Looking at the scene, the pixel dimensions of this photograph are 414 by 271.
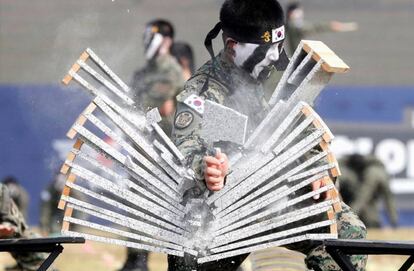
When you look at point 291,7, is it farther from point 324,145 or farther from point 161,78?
point 324,145

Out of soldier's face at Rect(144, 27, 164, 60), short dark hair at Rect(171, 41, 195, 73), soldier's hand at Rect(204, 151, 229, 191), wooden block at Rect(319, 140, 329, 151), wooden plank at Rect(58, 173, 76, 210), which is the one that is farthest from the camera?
short dark hair at Rect(171, 41, 195, 73)

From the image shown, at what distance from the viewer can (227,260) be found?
6.20 metres

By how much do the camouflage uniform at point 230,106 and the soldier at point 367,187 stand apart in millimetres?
9672

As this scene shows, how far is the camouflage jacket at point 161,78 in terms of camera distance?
413 inches

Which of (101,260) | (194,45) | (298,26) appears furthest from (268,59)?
(298,26)

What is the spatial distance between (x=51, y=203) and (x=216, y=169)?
10.4m

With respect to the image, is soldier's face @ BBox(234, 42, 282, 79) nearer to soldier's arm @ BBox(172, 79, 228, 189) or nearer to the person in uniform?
soldier's arm @ BBox(172, 79, 228, 189)

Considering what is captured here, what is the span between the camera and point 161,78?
11.4 m

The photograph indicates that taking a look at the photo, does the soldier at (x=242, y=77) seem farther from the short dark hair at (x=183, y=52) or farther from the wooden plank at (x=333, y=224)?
the short dark hair at (x=183, y=52)

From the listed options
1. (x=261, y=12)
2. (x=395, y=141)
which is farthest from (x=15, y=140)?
(x=261, y=12)

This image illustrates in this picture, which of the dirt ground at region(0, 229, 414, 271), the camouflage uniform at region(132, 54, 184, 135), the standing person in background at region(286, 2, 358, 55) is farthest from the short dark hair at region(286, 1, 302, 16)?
the camouflage uniform at region(132, 54, 184, 135)

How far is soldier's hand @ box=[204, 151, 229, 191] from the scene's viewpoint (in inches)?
222

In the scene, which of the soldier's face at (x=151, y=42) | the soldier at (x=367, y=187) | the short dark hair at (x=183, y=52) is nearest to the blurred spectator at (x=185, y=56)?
the short dark hair at (x=183, y=52)

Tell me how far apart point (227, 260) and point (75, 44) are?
2.13m
